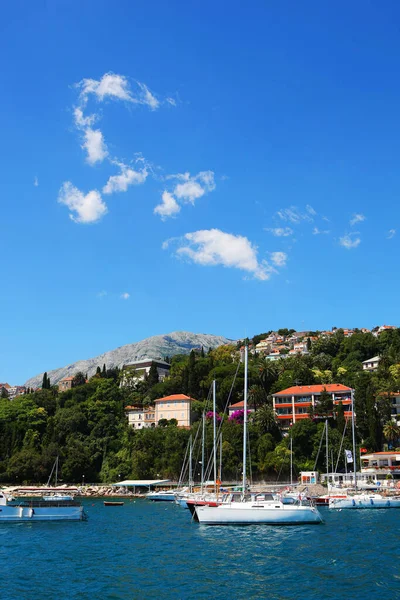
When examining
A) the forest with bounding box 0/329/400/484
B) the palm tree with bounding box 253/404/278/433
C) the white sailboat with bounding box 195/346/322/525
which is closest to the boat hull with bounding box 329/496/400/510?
the forest with bounding box 0/329/400/484

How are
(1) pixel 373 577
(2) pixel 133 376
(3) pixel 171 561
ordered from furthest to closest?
(2) pixel 133 376 < (3) pixel 171 561 < (1) pixel 373 577

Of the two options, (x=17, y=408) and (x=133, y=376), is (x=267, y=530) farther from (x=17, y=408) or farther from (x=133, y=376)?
(x=133, y=376)

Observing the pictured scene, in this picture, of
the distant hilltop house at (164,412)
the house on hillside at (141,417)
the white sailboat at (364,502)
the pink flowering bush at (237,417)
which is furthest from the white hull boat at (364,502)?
the house on hillside at (141,417)

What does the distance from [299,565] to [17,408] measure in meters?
103

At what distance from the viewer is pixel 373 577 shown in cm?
2498

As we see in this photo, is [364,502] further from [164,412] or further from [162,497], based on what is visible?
[164,412]

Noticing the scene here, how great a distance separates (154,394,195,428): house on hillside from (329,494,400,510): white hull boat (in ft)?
177

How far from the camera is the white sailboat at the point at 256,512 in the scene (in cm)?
3850

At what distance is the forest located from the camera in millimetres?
87375

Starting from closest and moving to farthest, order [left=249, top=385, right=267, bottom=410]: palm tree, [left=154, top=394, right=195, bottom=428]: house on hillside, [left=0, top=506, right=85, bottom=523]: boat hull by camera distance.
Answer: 1. [left=0, top=506, right=85, bottom=523]: boat hull
2. [left=249, top=385, right=267, bottom=410]: palm tree
3. [left=154, top=394, right=195, bottom=428]: house on hillside

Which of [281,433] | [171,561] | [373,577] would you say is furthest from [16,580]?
[281,433]

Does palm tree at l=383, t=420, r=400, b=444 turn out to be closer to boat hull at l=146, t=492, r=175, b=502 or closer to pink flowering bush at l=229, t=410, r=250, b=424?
pink flowering bush at l=229, t=410, r=250, b=424

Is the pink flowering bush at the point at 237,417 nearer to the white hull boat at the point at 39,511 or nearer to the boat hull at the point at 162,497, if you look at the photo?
the boat hull at the point at 162,497

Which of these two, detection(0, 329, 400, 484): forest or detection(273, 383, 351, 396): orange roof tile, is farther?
detection(273, 383, 351, 396): orange roof tile
